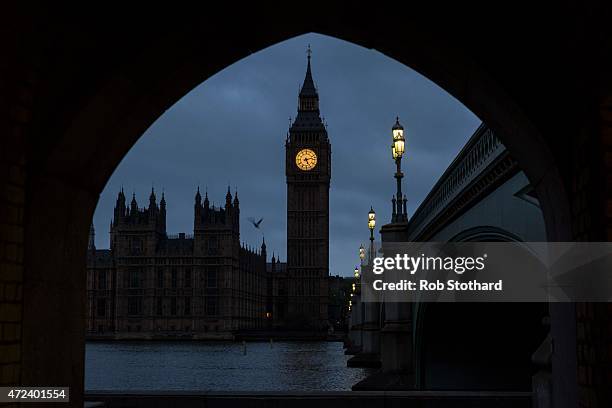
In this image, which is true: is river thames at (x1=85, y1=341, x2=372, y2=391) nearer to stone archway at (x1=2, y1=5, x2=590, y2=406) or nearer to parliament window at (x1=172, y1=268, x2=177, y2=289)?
stone archway at (x1=2, y1=5, x2=590, y2=406)

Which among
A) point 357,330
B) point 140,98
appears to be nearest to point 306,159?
point 357,330

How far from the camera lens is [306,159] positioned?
143 m

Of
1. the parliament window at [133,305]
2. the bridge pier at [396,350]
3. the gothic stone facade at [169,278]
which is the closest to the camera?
the bridge pier at [396,350]

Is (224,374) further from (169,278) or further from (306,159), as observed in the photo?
(306,159)

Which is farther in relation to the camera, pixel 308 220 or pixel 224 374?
pixel 308 220

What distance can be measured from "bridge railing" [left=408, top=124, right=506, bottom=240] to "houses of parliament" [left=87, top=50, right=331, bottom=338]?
104 metres

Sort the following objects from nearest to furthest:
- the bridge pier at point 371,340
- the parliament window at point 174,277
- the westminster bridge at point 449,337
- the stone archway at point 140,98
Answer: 1. the stone archway at point 140,98
2. the westminster bridge at point 449,337
3. the bridge pier at point 371,340
4. the parliament window at point 174,277

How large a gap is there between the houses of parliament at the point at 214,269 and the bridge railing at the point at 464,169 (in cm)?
10387

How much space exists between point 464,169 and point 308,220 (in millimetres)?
125255

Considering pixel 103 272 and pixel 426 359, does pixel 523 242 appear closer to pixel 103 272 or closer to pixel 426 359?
pixel 426 359

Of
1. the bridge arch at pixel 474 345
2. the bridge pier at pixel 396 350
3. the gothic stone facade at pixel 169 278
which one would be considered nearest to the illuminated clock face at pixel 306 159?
the gothic stone facade at pixel 169 278

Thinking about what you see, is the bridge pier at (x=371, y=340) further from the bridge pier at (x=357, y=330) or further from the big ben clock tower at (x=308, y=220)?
the big ben clock tower at (x=308, y=220)

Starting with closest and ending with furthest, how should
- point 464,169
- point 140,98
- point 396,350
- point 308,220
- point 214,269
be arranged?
point 140,98 < point 464,169 < point 396,350 < point 214,269 < point 308,220

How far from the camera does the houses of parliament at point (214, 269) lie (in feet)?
416
